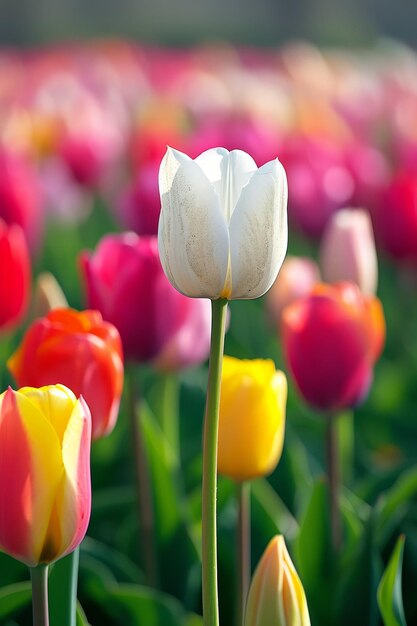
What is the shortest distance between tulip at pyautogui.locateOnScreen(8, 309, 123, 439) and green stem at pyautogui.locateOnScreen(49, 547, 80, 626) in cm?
10

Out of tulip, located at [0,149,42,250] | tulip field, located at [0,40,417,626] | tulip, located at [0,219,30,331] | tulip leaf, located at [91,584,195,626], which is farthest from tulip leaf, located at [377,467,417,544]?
tulip, located at [0,149,42,250]

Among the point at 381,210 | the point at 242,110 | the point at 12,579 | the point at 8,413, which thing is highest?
the point at 242,110

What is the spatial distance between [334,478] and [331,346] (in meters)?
0.13

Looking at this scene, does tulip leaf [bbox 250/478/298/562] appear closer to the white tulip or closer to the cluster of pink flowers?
the white tulip

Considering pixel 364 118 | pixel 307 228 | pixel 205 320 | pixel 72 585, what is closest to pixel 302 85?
pixel 364 118

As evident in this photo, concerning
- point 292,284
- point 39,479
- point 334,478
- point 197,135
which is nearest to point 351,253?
point 292,284

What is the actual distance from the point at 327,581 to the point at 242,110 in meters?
2.29

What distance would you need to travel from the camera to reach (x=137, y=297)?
3.19 feet

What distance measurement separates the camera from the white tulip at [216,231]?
642 mm

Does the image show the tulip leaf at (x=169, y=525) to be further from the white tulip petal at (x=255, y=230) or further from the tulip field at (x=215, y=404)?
the white tulip petal at (x=255, y=230)

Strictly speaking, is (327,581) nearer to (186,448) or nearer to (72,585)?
(72,585)

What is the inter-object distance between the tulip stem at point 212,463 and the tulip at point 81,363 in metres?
0.18

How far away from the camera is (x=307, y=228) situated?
1912mm

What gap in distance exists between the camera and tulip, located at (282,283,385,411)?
100 centimetres
